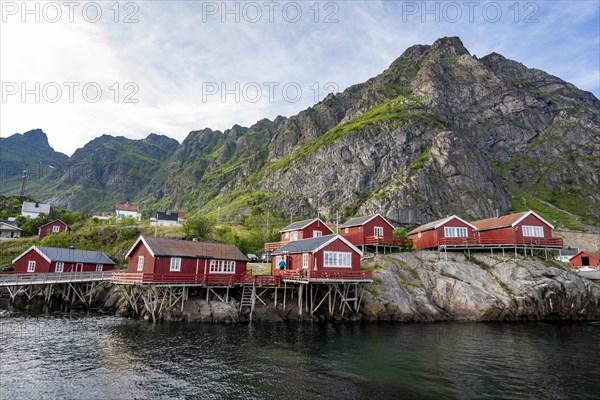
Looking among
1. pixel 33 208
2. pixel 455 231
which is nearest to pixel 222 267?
pixel 455 231

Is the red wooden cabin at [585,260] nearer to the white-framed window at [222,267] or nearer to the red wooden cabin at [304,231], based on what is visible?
the red wooden cabin at [304,231]

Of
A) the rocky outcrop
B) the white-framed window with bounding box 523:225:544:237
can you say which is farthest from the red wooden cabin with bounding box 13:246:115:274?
the white-framed window with bounding box 523:225:544:237

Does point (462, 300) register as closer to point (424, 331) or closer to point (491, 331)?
point (491, 331)

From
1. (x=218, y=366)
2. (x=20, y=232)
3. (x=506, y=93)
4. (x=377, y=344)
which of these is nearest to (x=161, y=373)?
(x=218, y=366)

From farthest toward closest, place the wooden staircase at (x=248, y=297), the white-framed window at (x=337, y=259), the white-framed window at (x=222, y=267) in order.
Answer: the white-framed window at (x=222, y=267) < the white-framed window at (x=337, y=259) < the wooden staircase at (x=248, y=297)

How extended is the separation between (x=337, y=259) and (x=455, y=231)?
82.9ft

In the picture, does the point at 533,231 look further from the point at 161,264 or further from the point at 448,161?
the point at 448,161

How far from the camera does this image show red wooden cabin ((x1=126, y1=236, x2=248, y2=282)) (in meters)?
38.2

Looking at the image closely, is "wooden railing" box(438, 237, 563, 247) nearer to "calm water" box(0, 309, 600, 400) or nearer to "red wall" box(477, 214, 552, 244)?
"red wall" box(477, 214, 552, 244)

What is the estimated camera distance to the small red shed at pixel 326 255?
4100cm

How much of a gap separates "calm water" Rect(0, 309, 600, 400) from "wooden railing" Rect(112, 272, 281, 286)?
474cm

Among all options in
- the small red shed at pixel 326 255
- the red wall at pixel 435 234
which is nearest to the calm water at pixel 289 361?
the small red shed at pixel 326 255

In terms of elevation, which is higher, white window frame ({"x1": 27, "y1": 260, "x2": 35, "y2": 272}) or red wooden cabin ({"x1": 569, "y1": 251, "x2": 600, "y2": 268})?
red wooden cabin ({"x1": 569, "y1": 251, "x2": 600, "y2": 268})

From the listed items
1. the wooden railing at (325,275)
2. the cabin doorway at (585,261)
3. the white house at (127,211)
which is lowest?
the wooden railing at (325,275)
